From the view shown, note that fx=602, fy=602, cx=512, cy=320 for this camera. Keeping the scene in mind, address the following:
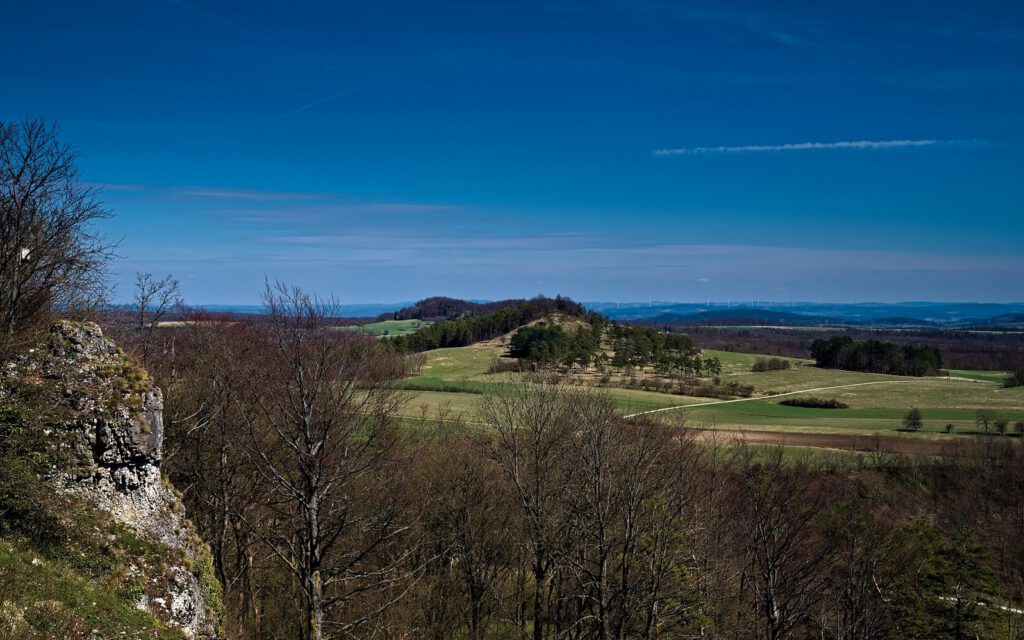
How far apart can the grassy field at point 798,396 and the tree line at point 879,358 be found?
570 centimetres

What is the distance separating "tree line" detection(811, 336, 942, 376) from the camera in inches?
4464

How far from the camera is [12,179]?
18.7m

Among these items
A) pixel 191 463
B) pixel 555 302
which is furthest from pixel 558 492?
pixel 555 302

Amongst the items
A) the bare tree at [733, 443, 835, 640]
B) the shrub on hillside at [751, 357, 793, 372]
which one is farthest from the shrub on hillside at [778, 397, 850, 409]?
the bare tree at [733, 443, 835, 640]

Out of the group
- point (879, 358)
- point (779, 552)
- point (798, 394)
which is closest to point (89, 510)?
point (779, 552)

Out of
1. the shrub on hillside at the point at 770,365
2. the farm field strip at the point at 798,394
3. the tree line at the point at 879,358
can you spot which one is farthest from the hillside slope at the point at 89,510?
the tree line at the point at 879,358

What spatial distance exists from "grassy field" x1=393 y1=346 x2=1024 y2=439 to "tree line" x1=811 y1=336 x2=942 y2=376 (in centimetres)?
570

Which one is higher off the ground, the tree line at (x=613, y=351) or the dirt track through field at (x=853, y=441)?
the tree line at (x=613, y=351)

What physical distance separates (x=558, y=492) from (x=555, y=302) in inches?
5235

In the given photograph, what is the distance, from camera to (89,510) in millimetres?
12781

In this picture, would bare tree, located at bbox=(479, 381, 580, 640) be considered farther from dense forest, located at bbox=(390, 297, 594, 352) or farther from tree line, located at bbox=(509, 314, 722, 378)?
dense forest, located at bbox=(390, 297, 594, 352)

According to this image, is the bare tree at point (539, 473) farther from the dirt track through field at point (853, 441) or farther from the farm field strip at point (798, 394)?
the dirt track through field at point (853, 441)

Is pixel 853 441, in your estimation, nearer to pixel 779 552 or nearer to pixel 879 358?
pixel 779 552

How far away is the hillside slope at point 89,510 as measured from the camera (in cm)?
1046
